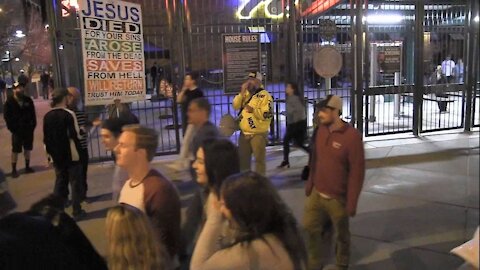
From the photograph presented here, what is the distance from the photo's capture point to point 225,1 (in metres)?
9.75

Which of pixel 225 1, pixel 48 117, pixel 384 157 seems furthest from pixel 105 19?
pixel 384 157

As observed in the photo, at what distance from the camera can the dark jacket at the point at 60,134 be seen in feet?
19.9

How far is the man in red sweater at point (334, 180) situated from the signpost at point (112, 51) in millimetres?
4335

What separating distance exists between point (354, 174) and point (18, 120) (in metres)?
6.34

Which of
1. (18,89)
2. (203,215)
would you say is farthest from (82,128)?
(203,215)

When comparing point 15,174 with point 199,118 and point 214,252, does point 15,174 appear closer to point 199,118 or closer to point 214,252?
point 199,118

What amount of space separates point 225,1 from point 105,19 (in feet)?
9.18

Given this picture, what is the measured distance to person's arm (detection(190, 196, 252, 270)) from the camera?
7.80 feet

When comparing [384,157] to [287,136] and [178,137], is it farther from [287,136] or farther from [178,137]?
[178,137]

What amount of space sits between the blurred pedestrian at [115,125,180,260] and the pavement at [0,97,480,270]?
1179 mm

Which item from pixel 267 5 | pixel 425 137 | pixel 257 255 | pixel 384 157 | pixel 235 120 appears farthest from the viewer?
pixel 425 137

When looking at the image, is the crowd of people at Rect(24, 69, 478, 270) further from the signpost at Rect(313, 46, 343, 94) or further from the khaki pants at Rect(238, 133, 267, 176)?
the signpost at Rect(313, 46, 343, 94)

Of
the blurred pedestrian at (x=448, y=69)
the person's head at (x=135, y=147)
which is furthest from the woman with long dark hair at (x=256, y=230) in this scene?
the blurred pedestrian at (x=448, y=69)

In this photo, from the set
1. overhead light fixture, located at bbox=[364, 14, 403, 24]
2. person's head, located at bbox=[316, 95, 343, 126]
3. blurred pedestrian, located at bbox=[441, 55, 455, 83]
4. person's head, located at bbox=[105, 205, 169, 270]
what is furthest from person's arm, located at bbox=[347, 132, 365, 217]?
blurred pedestrian, located at bbox=[441, 55, 455, 83]
